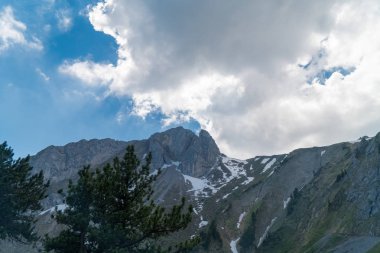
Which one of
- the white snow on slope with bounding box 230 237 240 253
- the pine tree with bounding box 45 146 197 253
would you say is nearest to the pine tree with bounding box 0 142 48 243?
the pine tree with bounding box 45 146 197 253

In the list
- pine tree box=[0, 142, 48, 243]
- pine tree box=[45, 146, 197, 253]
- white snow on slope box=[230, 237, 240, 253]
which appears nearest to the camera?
pine tree box=[45, 146, 197, 253]

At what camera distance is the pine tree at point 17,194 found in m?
31.2

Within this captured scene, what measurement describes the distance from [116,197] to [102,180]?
1697 mm

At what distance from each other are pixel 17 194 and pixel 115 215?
43.9ft

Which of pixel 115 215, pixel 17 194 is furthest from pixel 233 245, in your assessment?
pixel 115 215

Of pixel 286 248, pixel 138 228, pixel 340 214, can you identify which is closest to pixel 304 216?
pixel 286 248

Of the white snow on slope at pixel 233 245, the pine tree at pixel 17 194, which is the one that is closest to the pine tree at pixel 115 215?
the pine tree at pixel 17 194

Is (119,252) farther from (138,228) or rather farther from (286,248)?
(286,248)

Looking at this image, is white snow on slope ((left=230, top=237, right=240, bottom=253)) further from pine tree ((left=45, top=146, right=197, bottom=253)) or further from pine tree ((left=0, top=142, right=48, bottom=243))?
pine tree ((left=45, top=146, right=197, bottom=253))

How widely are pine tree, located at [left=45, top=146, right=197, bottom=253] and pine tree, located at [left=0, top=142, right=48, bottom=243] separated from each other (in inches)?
→ 343

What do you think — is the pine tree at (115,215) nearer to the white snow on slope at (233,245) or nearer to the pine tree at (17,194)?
the pine tree at (17,194)

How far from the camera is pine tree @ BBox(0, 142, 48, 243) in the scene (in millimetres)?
31250

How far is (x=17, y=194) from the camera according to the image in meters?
32.4

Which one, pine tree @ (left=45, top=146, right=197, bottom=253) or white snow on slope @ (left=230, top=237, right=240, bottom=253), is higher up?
pine tree @ (left=45, top=146, right=197, bottom=253)
